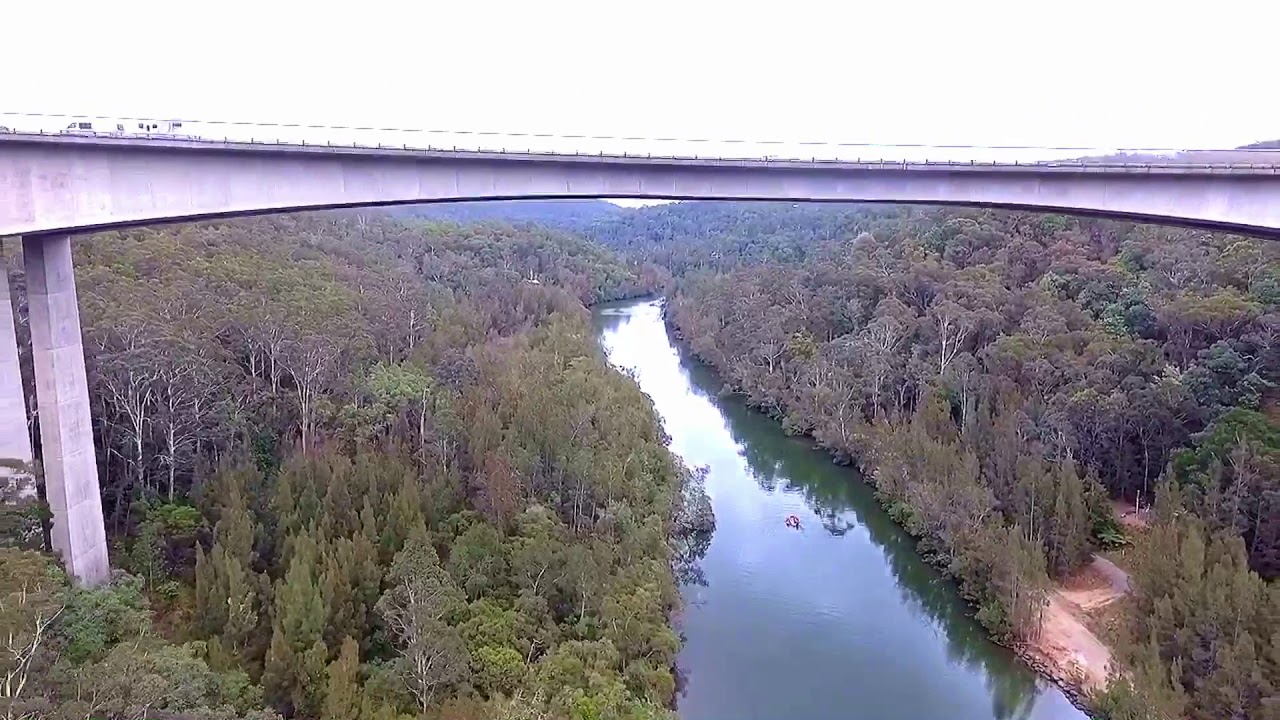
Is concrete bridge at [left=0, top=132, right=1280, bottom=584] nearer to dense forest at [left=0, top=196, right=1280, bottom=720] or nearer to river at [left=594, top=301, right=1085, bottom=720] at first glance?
dense forest at [left=0, top=196, right=1280, bottom=720]

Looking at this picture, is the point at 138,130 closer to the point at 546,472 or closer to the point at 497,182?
the point at 497,182

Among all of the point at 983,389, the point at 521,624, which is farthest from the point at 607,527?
the point at 983,389

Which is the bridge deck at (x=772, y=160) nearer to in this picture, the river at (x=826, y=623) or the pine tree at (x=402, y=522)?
the pine tree at (x=402, y=522)

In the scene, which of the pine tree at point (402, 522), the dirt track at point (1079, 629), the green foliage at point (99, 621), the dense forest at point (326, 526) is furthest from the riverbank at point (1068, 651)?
the green foliage at point (99, 621)

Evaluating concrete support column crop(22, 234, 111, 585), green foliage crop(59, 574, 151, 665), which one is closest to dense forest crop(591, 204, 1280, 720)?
green foliage crop(59, 574, 151, 665)

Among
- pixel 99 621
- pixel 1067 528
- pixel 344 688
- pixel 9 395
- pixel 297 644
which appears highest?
pixel 9 395

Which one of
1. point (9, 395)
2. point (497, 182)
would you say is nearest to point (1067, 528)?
point (497, 182)
